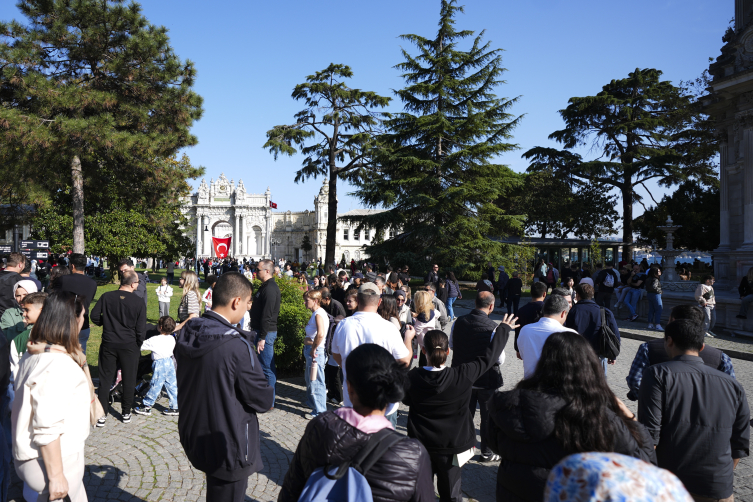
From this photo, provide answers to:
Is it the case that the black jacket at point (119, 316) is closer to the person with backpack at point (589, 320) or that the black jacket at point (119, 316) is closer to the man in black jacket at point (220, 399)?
the man in black jacket at point (220, 399)

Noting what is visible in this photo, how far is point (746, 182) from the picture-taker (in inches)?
615

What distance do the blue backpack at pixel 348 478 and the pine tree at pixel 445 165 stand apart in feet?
67.8

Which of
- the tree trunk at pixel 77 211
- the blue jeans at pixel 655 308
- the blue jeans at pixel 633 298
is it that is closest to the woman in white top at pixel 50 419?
the blue jeans at pixel 655 308

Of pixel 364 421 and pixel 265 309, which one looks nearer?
pixel 364 421

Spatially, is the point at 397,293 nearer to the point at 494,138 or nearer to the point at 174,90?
the point at 174,90

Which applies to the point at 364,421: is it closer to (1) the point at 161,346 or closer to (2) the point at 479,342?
(2) the point at 479,342

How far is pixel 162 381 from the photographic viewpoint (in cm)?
611

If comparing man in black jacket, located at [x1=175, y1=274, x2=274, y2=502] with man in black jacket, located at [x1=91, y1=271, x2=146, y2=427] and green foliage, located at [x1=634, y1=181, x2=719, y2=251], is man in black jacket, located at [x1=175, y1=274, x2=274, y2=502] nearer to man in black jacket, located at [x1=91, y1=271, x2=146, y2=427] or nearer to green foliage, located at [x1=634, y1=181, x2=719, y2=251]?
man in black jacket, located at [x1=91, y1=271, x2=146, y2=427]

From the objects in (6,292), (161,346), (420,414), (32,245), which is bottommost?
(161,346)

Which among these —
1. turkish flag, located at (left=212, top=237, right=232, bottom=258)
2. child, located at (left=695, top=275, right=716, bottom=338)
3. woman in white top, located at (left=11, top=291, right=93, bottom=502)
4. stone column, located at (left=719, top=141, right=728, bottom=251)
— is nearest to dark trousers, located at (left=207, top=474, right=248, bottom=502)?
woman in white top, located at (left=11, top=291, right=93, bottom=502)

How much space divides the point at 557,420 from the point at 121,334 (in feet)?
17.2

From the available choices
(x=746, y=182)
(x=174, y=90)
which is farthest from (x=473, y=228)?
(x=174, y=90)

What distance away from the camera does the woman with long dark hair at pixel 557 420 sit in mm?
2045

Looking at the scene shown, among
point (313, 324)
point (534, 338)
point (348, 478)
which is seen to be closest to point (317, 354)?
point (313, 324)
